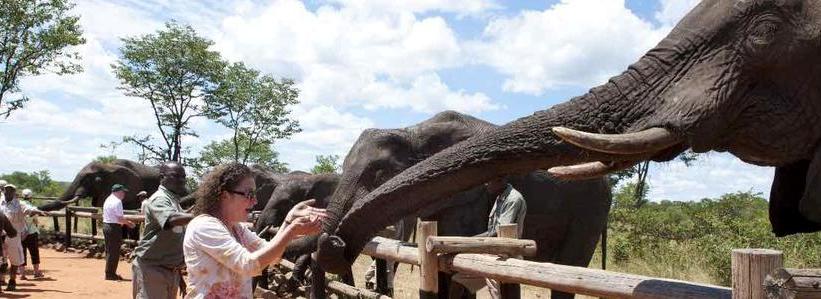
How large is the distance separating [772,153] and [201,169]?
108 feet

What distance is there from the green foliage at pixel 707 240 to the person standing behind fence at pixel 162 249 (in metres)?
8.44

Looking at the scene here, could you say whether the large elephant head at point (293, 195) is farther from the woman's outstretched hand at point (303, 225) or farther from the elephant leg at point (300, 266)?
the woman's outstretched hand at point (303, 225)

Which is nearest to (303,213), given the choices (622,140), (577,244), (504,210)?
(622,140)

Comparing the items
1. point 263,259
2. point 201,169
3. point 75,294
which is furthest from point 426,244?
point 201,169

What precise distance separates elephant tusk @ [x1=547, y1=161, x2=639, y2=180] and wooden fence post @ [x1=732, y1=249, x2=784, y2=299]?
0.63 meters

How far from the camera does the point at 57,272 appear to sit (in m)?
15.1

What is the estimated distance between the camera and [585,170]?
327cm

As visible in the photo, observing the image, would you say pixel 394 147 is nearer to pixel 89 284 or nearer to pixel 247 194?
pixel 247 194

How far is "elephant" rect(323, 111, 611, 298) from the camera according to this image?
803cm

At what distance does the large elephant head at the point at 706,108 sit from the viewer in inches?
124

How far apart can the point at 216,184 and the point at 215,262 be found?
0.34 m

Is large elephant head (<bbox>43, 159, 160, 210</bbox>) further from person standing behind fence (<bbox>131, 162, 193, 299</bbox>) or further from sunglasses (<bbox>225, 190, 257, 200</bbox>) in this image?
sunglasses (<bbox>225, 190, 257, 200</bbox>)

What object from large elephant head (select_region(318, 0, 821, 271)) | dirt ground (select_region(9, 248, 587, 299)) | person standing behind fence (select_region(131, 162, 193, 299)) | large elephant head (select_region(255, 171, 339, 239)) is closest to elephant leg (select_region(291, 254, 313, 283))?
dirt ground (select_region(9, 248, 587, 299))

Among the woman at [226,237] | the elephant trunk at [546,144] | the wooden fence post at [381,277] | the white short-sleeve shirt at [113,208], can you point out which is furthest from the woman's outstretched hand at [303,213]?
the white short-sleeve shirt at [113,208]
